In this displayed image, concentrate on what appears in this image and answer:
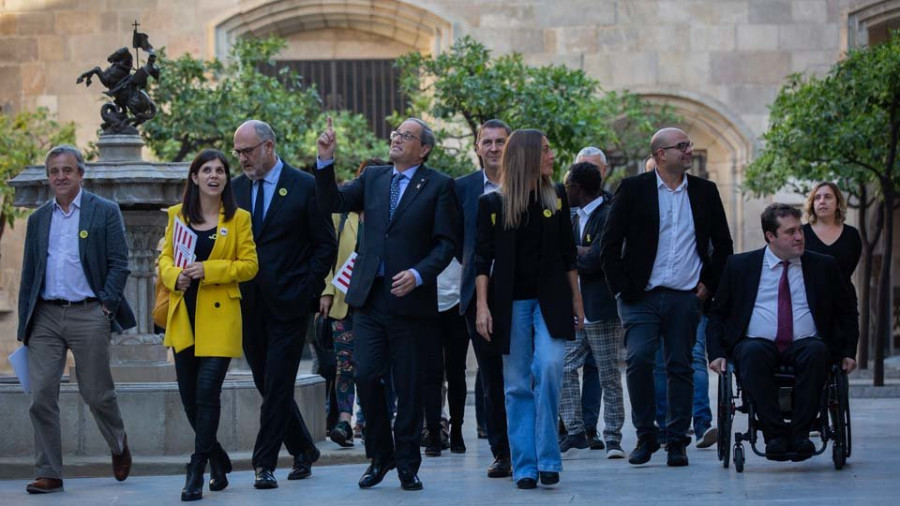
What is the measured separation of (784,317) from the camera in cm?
999

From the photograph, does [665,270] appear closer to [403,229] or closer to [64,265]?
[403,229]

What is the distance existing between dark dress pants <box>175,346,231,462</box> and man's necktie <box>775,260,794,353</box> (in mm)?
3089

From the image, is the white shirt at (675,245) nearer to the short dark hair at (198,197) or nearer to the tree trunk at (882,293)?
the short dark hair at (198,197)

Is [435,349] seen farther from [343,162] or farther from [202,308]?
[343,162]

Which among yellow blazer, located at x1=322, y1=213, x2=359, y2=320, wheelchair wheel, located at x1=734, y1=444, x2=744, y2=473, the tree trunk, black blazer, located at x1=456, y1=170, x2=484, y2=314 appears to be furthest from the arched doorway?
wheelchair wheel, located at x1=734, y1=444, x2=744, y2=473

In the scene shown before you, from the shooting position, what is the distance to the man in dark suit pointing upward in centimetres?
939

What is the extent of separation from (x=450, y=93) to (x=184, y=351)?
12.0 meters

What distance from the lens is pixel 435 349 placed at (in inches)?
380

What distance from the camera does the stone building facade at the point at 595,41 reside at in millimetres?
26344

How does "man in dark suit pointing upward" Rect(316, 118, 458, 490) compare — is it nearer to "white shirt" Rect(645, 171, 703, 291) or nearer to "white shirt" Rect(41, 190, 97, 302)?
"white shirt" Rect(645, 171, 703, 291)

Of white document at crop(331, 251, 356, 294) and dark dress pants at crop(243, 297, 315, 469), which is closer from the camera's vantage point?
dark dress pants at crop(243, 297, 315, 469)

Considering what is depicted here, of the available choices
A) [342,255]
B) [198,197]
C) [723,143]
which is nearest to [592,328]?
[342,255]

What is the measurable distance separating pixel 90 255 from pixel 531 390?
262cm

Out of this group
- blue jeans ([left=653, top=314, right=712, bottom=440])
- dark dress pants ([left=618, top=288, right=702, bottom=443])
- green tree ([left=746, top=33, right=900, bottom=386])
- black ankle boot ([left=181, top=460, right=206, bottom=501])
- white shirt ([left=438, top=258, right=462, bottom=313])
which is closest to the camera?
black ankle boot ([left=181, top=460, right=206, bottom=501])
